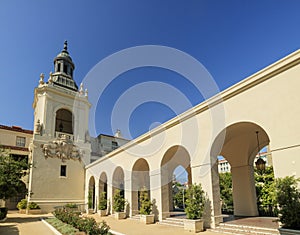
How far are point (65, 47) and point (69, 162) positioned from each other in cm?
1710

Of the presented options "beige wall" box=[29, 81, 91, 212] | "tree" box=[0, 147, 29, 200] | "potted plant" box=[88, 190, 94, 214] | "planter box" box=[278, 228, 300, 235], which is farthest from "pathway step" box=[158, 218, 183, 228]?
"beige wall" box=[29, 81, 91, 212]

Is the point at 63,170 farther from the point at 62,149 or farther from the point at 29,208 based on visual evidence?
the point at 29,208

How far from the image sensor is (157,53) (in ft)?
50.1

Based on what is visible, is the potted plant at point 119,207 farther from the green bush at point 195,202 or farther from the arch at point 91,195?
the green bush at point 195,202

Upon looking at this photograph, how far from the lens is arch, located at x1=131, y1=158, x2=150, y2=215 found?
16125 mm

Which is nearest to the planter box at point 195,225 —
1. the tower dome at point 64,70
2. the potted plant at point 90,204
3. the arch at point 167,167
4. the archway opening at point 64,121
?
the arch at point 167,167

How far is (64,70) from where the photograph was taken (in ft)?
101

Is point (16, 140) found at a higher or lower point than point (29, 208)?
higher

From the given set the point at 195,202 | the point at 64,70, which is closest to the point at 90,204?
the point at 195,202

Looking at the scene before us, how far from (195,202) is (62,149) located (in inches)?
745

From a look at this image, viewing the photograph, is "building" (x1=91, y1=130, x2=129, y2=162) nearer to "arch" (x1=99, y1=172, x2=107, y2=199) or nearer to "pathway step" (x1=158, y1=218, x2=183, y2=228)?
"arch" (x1=99, y1=172, x2=107, y2=199)

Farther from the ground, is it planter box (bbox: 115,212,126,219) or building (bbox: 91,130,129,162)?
building (bbox: 91,130,129,162)

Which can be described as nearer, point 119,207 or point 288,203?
point 288,203

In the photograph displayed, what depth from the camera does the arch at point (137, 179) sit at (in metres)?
16.1
